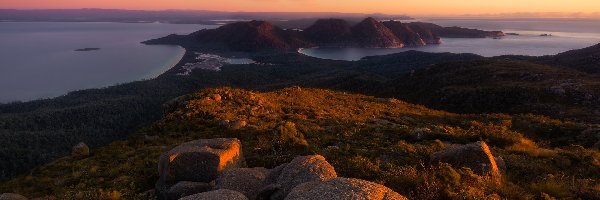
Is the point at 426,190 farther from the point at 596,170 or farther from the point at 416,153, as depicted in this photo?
the point at 596,170

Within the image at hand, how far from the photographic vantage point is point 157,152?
22.5 m

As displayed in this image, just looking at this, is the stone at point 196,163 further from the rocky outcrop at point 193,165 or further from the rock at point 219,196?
the rock at point 219,196

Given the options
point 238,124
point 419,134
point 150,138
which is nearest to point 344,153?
point 419,134

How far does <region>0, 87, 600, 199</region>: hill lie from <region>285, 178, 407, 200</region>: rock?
3035mm

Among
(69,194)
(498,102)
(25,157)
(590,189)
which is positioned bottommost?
(25,157)

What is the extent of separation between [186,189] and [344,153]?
30.2 feet

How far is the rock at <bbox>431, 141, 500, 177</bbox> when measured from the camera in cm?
1471

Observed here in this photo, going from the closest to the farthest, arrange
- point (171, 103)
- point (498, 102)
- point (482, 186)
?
point (482, 186) → point (171, 103) → point (498, 102)

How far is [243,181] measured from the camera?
1261cm

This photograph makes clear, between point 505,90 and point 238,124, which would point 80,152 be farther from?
point 505,90

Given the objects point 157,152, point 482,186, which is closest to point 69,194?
point 157,152

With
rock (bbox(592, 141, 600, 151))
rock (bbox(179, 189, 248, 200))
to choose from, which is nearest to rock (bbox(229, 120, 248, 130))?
rock (bbox(179, 189, 248, 200))

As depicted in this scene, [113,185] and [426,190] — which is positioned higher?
[426,190]

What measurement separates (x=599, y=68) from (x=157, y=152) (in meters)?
119
